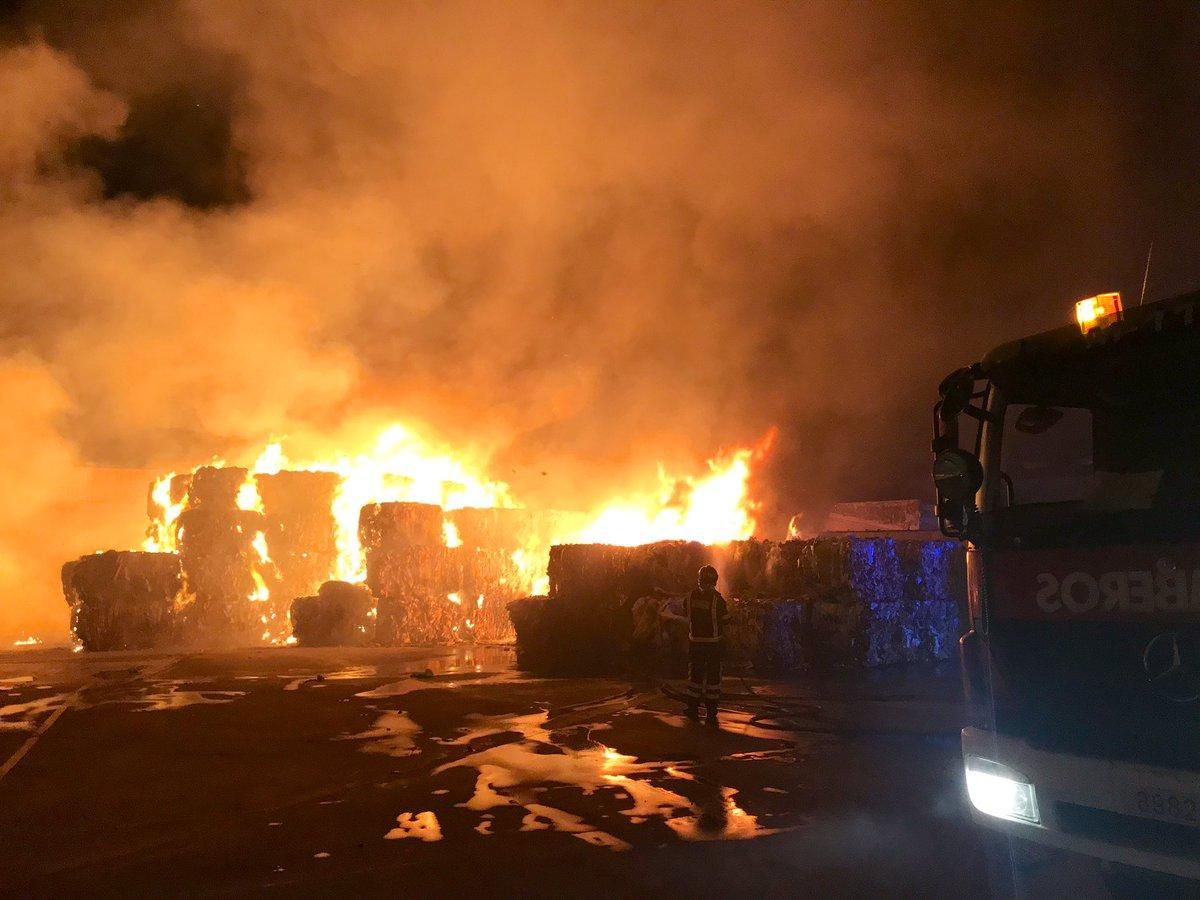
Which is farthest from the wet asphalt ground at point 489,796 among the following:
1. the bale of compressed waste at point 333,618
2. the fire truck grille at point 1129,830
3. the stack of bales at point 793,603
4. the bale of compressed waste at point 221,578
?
the bale of compressed waste at point 221,578

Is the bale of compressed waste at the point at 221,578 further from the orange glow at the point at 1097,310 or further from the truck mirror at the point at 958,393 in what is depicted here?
the orange glow at the point at 1097,310

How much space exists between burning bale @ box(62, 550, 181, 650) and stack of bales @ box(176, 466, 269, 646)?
1.07m

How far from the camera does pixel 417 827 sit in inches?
192

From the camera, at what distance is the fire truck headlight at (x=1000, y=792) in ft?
11.5

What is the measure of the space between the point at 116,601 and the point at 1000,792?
25.1 m

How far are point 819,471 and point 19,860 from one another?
1881cm

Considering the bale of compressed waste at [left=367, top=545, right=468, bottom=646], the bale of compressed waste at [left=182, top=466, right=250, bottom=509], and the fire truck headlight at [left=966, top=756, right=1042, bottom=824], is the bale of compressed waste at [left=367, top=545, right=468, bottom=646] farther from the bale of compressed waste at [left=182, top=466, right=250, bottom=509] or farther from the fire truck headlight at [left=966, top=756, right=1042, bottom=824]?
the fire truck headlight at [left=966, top=756, right=1042, bottom=824]

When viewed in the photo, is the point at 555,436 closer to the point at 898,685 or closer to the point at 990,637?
the point at 898,685

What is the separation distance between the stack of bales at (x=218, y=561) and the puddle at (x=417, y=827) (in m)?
22.2

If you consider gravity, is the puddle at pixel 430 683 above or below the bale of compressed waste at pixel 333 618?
below

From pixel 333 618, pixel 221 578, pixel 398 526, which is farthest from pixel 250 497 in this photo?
pixel 398 526

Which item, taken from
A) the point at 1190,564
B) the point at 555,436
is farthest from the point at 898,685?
the point at 555,436

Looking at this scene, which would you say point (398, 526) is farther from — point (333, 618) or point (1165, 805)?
point (1165, 805)

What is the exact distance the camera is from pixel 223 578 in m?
25.7
